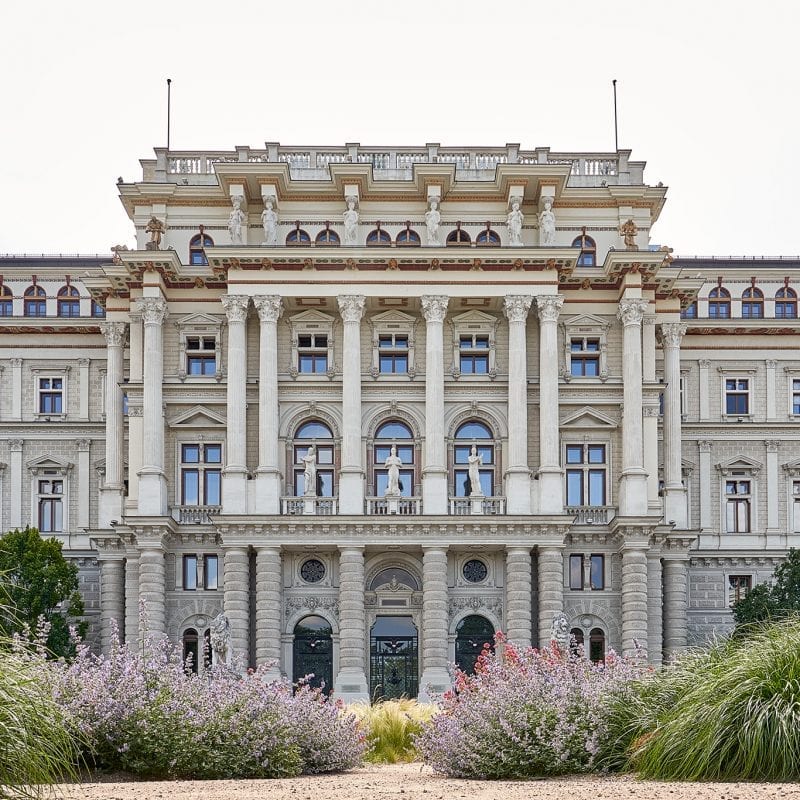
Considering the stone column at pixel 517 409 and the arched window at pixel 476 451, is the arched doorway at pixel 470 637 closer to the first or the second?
the stone column at pixel 517 409

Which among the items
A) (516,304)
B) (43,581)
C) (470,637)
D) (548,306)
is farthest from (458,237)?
(43,581)

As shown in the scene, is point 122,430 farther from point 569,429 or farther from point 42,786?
point 42,786

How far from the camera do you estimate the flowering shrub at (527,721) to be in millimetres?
27812

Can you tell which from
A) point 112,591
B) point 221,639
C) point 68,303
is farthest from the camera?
point 68,303

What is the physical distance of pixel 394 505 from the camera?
61156 millimetres

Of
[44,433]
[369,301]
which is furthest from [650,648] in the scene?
[44,433]

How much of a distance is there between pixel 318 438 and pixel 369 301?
19.6 feet

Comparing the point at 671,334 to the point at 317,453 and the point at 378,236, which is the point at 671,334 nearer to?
the point at 378,236

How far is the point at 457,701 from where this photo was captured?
31844 millimetres

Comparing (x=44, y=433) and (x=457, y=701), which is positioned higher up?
(x=44, y=433)

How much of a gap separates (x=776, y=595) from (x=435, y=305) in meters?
18.1

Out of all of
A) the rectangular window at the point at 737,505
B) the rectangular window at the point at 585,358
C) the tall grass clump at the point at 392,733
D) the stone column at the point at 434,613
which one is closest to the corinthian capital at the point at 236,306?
the stone column at the point at 434,613

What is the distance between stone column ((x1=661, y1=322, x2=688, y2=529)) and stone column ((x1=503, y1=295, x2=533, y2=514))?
7.11 metres

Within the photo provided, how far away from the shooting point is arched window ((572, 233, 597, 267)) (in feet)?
217
